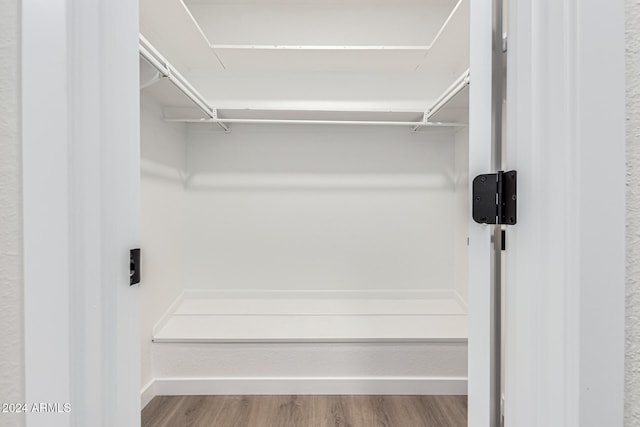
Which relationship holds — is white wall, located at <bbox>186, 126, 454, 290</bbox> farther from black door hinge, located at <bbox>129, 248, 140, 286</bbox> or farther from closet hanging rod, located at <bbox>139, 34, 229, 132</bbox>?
black door hinge, located at <bbox>129, 248, 140, 286</bbox>

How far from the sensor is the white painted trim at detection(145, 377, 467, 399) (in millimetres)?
1766

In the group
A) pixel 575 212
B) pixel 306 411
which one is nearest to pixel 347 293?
pixel 306 411

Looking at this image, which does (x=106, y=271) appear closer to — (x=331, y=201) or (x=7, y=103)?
(x=7, y=103)

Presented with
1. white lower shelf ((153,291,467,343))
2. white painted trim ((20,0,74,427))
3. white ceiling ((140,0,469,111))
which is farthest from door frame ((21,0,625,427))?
white ceiling ((140,0,469,111))

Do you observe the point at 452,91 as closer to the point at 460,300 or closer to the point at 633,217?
the point at 633,217

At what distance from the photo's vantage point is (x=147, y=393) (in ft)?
5.52

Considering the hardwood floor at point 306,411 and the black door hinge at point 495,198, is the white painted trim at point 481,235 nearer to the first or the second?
the black door hinge at point 495,198

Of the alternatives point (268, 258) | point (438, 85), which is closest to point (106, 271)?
point (268, 258)

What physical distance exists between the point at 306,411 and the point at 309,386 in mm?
165

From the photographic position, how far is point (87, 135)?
1.60ft

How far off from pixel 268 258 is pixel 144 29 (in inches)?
63.7

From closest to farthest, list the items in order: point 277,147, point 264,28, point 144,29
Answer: point 144,29
point 264,28
point 277,147

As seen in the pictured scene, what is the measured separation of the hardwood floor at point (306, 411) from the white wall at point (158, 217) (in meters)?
0.25

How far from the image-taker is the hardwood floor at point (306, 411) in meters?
1.54
